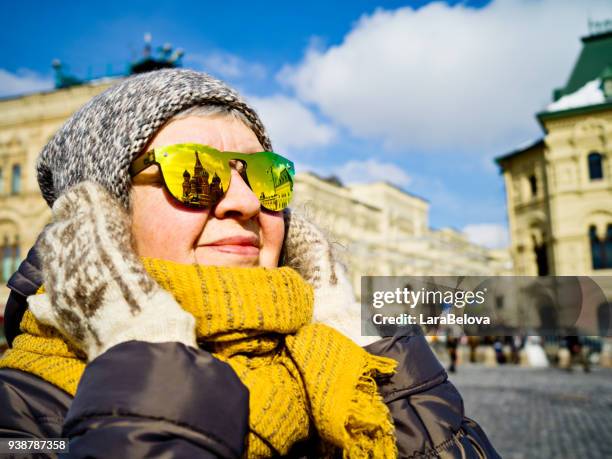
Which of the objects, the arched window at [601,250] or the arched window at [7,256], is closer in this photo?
the arched window at [7,256]

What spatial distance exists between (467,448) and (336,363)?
1.38 ft

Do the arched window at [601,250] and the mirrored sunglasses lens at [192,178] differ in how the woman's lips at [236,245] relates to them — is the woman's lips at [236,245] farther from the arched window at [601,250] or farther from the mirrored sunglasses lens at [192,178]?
the arched window at [601,250]

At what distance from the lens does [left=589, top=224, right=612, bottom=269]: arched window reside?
27.4 metres

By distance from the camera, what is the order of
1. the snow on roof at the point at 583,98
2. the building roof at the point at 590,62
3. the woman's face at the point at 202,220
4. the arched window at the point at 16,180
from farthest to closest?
the building roof at the point at 590,62 → the snow on roof at the point at 583,98 → the arched window at the point at 16,180 → the woman's face at the point at 202,220

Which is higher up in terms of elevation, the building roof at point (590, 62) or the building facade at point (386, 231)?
the building roof at point (590, 62)

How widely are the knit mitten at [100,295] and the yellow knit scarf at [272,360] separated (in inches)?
2.8

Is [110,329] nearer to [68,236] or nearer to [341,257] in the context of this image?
[68,236]

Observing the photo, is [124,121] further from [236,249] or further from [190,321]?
[190,321]

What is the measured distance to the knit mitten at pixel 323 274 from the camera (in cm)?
147

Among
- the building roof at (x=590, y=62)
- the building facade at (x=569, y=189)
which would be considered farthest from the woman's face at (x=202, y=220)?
the building roof at (x=590, y=62)

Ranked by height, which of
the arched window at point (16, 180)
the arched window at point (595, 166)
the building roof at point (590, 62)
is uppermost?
the building roof at point (590, 62)

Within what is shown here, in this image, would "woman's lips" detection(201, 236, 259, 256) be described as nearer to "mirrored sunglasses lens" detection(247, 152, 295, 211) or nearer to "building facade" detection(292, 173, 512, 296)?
"mirrored sunglasses lens" detection(247, 152, 295, 211)

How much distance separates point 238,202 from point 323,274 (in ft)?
1.25

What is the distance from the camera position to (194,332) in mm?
1091
